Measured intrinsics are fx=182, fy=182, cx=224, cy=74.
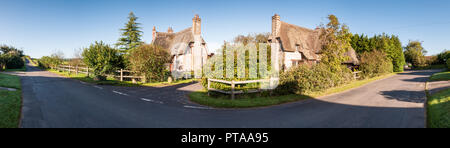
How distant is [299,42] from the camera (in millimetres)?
27078

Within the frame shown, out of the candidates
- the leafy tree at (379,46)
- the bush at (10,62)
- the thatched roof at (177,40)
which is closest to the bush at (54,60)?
the bush at (10,62)

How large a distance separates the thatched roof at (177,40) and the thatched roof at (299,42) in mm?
13688

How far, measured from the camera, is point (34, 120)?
596 centimetres

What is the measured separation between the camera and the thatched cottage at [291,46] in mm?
24906

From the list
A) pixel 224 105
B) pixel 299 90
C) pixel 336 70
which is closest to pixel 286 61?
pixel 336 70

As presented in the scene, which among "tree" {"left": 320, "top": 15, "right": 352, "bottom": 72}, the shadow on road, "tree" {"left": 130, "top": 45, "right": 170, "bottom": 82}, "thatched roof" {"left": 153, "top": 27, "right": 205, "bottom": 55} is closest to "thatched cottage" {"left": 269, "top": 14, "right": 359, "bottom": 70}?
"tree" {"left": 320, "top": 15, "right": 352, "bottom": 72}

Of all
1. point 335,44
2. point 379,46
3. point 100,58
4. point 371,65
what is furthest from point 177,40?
point 379,46

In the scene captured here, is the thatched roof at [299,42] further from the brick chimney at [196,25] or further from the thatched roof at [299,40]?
the brick chimney at [196,25]

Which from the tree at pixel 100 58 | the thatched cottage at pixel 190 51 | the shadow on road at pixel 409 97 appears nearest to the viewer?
the shadow on road at pixel 409 97

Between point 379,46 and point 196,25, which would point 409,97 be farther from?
point 379,46

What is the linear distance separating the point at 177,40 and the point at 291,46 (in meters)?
20.2

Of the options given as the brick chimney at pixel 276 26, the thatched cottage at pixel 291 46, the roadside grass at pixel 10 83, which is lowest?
the roadside grass at pixel 10 83
